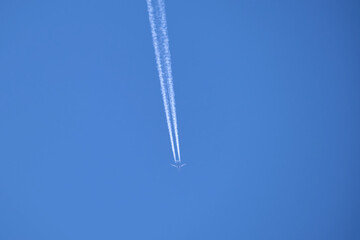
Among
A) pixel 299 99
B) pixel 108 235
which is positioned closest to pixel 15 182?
pixel 108 235

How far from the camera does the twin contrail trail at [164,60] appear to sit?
7.56 metres

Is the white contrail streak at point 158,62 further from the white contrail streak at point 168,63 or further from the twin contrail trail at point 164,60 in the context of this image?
the white contrail streak at point 168,63

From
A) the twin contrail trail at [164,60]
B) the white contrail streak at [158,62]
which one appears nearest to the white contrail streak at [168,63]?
the twin contrail trail at [164,60]

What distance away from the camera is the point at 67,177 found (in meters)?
7.73

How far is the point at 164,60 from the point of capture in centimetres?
761

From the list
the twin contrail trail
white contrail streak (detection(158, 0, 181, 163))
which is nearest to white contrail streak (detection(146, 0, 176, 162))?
the twin contrail trail

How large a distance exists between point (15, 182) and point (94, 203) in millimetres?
2070

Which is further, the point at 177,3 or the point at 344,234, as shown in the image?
the point at 344,234

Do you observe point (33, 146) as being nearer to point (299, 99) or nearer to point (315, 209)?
point (299, 99)

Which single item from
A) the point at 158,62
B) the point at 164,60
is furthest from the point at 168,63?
the point at 158,62

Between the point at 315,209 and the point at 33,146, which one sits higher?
the point at 33,146

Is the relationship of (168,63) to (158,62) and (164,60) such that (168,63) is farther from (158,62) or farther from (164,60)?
(158,62)

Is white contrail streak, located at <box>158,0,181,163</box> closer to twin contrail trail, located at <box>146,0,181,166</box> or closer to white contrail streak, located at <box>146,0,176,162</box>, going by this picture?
twin contrail trail, located at <box>146,0,181,166</box>

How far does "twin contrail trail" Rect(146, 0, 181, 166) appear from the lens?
7.56m
